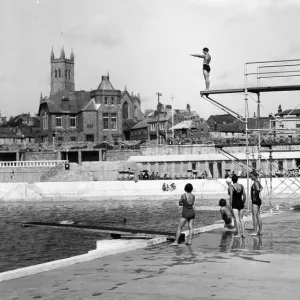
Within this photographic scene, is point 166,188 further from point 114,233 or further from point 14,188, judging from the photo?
point 114,233

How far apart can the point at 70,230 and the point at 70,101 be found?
96.1m

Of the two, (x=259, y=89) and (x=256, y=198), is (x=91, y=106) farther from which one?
(x=256, y=198)

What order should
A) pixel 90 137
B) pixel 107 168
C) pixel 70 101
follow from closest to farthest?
pixel 107 168
pixel 90 137
pixel 70 101

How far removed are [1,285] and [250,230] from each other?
11775 millimetres

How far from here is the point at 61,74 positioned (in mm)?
193750

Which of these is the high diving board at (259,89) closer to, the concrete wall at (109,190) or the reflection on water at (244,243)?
the reflection on water at (244,243)

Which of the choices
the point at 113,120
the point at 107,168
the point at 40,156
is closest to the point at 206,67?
the point at 107,168

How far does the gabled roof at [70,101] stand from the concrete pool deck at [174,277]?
112652 millimetres

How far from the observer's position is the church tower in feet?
631

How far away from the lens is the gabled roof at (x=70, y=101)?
420 feet

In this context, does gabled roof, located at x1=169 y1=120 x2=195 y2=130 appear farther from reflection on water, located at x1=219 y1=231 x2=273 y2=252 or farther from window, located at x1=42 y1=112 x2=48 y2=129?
reflection on water, located at x1=219 y1=231 x2=273 y2=252

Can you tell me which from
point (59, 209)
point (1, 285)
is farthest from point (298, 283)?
point (59, 209)

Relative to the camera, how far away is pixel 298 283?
11.9m

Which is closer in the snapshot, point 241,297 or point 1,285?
point 241,297
